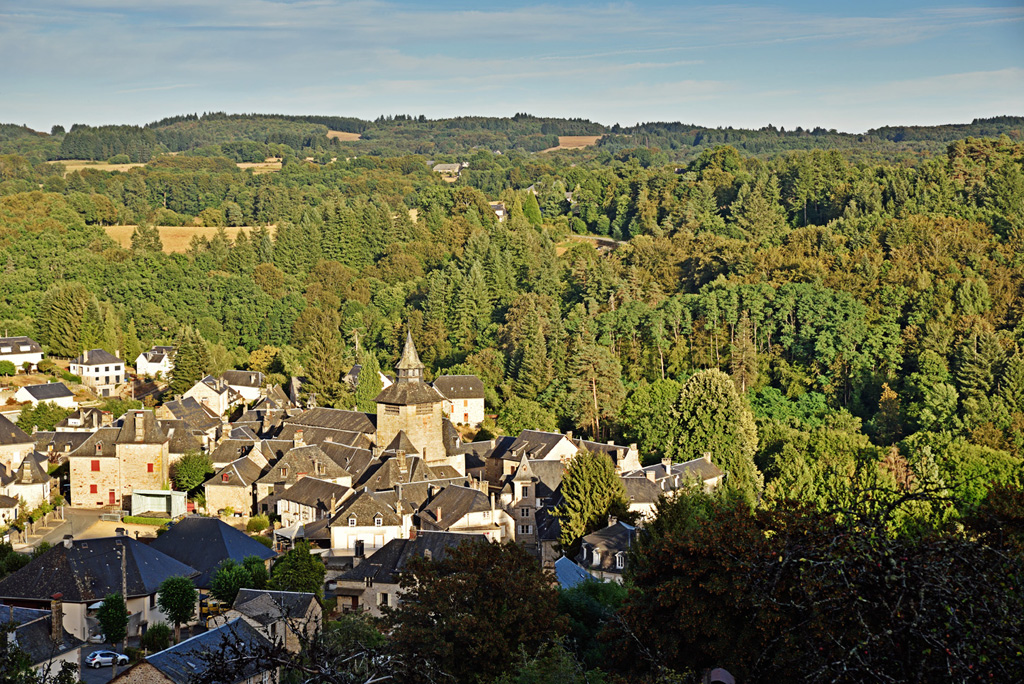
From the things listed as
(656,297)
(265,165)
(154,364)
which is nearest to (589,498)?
(656,297)

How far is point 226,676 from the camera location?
1056 centimetres

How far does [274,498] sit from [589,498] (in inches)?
539

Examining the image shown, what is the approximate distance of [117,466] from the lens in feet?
151

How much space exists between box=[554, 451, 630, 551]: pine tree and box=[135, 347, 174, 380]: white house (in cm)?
3810

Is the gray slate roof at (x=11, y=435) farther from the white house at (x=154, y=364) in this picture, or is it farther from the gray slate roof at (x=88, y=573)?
the white house at (x=154, y=364)

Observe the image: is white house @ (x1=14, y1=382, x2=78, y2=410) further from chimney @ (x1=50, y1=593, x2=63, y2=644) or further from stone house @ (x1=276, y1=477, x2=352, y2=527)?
chimney @ (x1=50, y1=593, x2=63, y2=644)

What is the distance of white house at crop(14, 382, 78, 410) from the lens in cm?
5838

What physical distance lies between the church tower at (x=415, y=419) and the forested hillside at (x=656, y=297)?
27.0 ft

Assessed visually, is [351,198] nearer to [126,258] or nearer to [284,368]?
[126,258]

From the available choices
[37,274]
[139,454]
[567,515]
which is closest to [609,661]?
[567,515]

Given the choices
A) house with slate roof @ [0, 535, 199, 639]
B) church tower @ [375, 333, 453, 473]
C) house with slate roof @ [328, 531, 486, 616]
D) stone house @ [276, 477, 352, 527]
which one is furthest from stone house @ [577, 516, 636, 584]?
church tower @ [375, 333, 453, 473]

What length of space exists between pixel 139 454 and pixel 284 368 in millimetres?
23484

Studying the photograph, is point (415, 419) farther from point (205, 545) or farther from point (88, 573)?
point (88, 573)

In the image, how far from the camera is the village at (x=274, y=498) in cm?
2964
